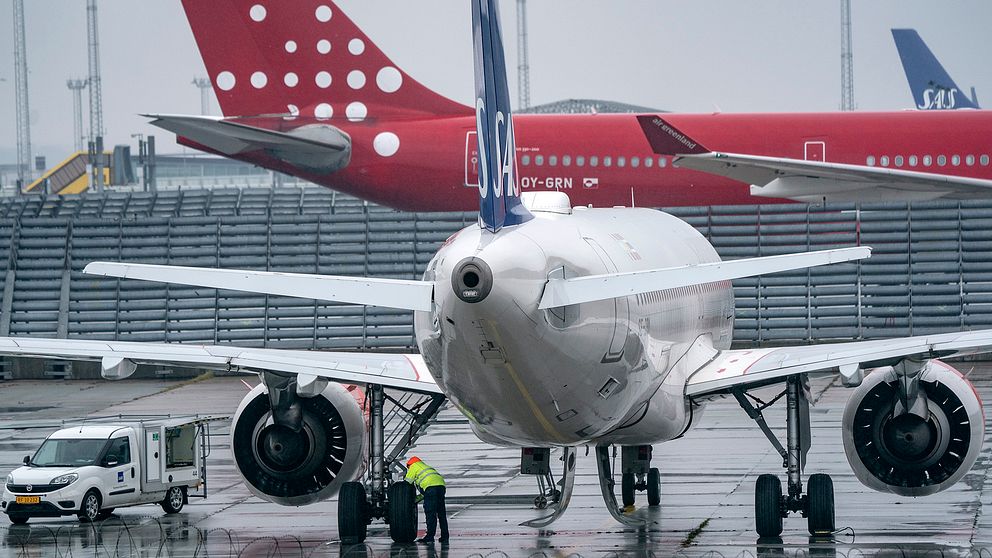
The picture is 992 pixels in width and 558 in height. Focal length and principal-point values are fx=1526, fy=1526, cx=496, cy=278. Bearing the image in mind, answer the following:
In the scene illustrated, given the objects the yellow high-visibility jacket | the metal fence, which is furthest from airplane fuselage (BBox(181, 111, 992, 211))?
the yellow high-visibility jacket

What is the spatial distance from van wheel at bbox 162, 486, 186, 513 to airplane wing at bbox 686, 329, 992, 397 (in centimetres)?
995

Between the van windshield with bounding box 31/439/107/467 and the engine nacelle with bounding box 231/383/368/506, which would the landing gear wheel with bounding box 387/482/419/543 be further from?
the van windshield with bounding box 31/439/107/467

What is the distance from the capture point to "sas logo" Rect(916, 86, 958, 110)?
78062 millimetres

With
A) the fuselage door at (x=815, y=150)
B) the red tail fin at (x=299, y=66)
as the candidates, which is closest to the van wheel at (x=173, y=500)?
the red tail fin at (x=299, y=66)

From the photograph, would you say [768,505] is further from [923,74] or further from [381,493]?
[923,74]

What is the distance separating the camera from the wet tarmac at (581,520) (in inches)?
834

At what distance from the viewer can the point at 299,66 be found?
50.5 m

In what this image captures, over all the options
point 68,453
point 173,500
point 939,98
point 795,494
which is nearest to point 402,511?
point 795,494

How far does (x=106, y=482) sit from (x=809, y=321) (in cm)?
2810

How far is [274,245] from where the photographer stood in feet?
170

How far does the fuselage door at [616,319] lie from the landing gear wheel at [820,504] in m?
4.42

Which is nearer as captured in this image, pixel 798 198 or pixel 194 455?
pixel 194 455

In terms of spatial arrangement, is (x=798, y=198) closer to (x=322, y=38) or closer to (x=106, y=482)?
(x=322, y=38)

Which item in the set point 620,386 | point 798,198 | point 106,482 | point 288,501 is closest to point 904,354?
point 620,386
